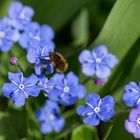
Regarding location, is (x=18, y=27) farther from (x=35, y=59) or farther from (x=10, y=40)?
(x=35, y=59)

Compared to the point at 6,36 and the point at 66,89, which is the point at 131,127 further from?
the point at 6,36

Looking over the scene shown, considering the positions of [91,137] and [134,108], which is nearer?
[134,108]

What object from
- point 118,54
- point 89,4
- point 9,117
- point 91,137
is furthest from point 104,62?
point 89,4

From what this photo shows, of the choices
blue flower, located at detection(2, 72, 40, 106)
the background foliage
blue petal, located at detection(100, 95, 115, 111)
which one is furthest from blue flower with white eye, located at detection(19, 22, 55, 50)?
blue petal, located at detection(100, 95, 115, 111)

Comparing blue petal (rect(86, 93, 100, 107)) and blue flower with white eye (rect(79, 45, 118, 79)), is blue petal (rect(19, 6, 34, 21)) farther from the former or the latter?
blue petal (rect(86, 93, 100, 107))

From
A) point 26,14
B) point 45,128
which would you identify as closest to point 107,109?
point 45,128

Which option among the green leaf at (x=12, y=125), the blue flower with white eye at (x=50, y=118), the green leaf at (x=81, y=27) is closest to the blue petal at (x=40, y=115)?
the blue flower with white eye at (x=50, y=118)
